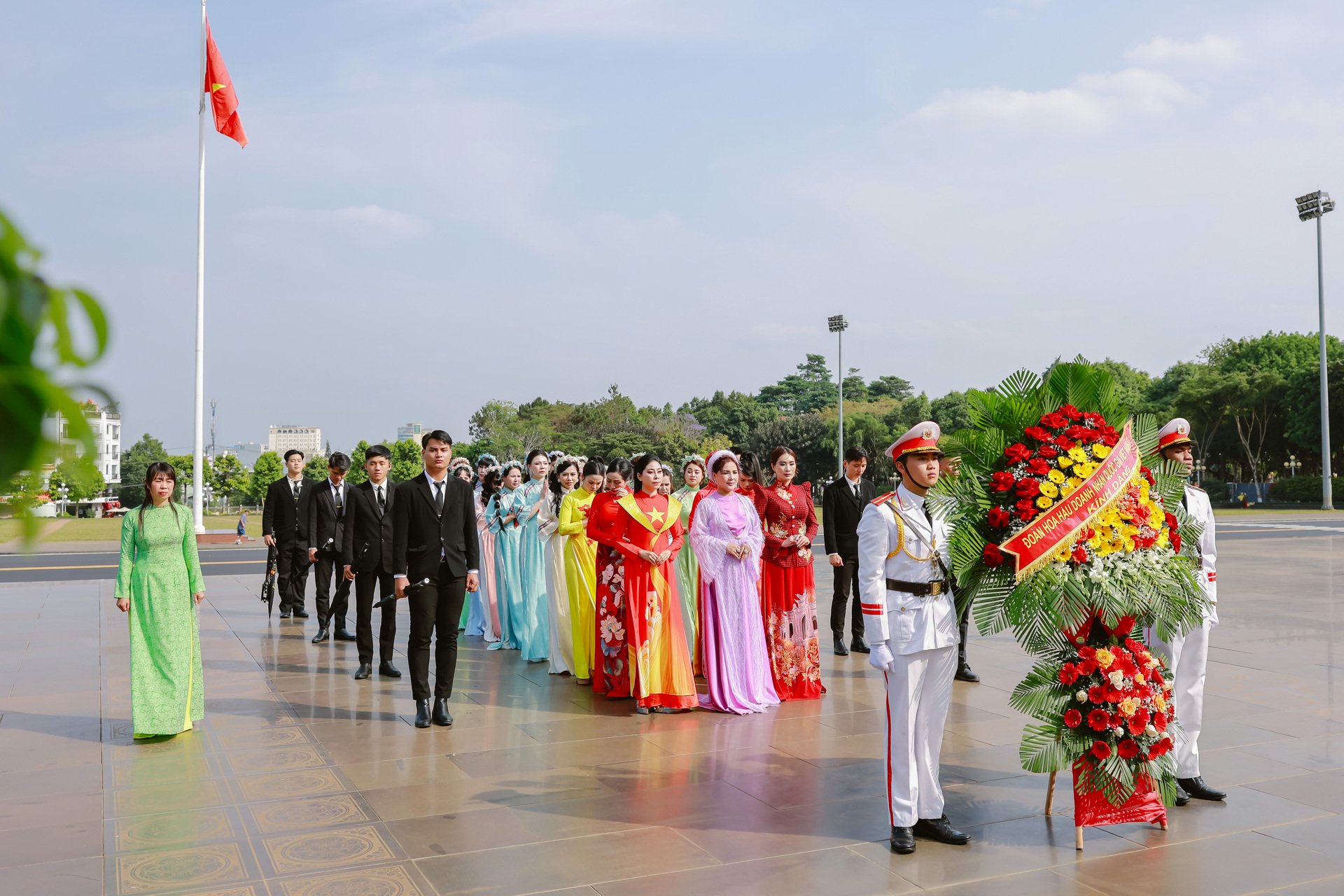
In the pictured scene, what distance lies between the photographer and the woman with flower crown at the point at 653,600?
7031 millimetres

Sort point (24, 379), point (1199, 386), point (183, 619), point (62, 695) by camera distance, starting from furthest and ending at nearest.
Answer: point (1199, 386) → point (62, 695) → point (183, 619) → point (24, 379)

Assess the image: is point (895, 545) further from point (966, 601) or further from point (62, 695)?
point (62, 695)

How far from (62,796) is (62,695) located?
9.47ft

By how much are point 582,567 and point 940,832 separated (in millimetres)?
4385

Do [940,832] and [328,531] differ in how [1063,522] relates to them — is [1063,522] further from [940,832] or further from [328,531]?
[328,531]

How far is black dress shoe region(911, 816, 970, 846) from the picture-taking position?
4371 millimetres

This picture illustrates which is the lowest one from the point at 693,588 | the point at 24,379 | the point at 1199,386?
the point at 693,588

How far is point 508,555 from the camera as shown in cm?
978

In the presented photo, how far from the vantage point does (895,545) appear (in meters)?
4.63

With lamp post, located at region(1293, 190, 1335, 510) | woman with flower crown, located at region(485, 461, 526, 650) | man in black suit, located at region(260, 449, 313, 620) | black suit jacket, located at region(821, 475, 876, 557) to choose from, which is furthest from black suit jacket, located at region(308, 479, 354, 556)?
lamp post, located at region(1293, 190, 1335, 510)

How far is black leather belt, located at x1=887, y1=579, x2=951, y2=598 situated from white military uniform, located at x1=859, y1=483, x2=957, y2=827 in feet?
0.04

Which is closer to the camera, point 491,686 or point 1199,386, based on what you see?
point 491,686

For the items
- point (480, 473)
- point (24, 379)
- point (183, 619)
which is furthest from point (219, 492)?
point (24, 379)

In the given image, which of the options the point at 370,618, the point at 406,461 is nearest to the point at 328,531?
the point at 370,618
